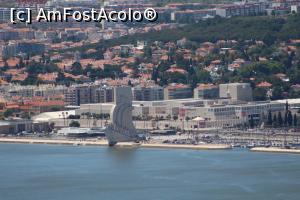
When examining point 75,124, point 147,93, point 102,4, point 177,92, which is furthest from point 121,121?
point 102,4

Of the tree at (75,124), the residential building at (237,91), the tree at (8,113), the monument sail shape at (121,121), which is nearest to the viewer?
the monument sail shape at (121,121)

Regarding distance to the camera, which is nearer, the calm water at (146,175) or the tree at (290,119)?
the calm water at (146,175)

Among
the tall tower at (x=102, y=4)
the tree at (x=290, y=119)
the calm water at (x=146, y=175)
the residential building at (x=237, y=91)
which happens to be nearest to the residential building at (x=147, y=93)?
the residential building at (x=237, y=91)

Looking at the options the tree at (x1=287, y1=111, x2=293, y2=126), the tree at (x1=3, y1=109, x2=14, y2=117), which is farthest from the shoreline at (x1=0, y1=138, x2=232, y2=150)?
the tree at (x1=3, y1=109, x2=14, y2=117)

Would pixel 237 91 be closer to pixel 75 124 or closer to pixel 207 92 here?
pixel 207 92

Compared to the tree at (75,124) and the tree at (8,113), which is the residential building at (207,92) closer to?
the tree at (75,124)

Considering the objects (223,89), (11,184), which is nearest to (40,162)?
(11,184)
